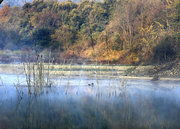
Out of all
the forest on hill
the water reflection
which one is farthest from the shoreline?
the water reflection

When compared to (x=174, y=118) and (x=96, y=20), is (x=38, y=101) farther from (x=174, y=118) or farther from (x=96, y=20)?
(x=96, y=20)

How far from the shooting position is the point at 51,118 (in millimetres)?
5414

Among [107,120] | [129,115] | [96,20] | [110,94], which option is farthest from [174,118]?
[96,20]

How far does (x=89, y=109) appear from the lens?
6191mm

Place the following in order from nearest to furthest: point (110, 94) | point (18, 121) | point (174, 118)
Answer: point (18, 121) → point (174, 118) → point (110, 94)

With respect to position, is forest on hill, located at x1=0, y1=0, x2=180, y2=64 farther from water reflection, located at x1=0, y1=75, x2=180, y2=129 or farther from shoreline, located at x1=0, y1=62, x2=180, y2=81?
water reflection, located at x1=0, y1=75, x2=180, y2=129

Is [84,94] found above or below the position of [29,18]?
below

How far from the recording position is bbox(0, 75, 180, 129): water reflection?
16.6ft

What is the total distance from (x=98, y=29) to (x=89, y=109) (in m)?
11.1

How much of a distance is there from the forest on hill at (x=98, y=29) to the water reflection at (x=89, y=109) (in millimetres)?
7001

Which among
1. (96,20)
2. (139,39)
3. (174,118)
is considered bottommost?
(174,118)

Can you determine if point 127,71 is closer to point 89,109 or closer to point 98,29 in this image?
point 98,29

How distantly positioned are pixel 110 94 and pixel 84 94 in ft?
2.42

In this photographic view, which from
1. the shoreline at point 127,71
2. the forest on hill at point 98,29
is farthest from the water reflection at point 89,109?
the forest on hill at point 98,29
